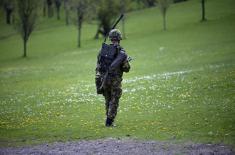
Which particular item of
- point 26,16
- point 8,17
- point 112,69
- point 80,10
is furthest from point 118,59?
point 8,17

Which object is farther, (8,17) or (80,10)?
(8,17)

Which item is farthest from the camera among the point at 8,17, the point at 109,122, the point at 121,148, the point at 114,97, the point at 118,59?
the point at 8,17

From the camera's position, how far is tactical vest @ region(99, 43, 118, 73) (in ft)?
57.4

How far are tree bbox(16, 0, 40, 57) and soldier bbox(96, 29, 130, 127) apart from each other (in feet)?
189

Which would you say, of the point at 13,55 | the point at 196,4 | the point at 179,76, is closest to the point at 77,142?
the point at 179,76

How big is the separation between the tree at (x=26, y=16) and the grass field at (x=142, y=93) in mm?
4315

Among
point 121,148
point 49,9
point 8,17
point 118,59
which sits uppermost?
point 118,59

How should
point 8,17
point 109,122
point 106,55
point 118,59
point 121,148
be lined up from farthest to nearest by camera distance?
1. point 8,17
2. point 109,122
3. point 106,55
4. point 118,59
5. point 121,148

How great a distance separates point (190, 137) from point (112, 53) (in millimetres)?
4511

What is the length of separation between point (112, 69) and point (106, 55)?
57 centimetres

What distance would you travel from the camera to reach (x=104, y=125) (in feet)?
61.2

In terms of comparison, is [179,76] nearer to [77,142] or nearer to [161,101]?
[161,101]

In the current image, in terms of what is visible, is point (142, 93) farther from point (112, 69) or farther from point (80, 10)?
point (80, 10)

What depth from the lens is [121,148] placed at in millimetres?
Result: 14000
